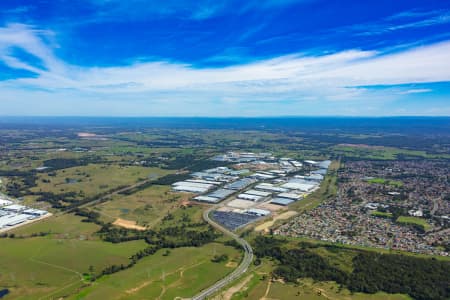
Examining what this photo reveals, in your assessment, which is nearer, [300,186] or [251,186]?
[300,186]

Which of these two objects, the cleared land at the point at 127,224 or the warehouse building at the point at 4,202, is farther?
the warehouse building at the point at 4,202

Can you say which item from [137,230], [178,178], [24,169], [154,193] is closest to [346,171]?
[178,178]

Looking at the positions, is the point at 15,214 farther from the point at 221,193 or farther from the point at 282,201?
the point at 282,201

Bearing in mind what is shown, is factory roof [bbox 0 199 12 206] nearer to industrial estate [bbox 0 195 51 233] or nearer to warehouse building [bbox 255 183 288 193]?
industrial estate [bbox 0 195 51 233]

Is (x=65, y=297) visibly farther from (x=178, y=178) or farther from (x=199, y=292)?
(x=178, y=178)

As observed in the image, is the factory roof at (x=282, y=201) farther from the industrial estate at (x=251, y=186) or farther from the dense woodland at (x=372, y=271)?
the dense woodland at (x=372, y=271)

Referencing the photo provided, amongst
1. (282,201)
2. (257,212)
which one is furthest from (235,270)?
(282,201)

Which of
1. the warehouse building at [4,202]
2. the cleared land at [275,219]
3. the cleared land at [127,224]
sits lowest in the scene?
the cleared land at [127,224]

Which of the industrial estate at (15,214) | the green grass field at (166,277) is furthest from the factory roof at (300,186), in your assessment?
the industrial estate at (15,214)

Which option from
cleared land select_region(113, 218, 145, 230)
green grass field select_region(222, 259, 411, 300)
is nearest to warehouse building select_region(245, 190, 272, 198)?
cleared land select_region(113, 218, 145, 230)
